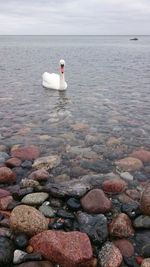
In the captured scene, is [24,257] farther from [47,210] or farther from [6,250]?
[47,210]

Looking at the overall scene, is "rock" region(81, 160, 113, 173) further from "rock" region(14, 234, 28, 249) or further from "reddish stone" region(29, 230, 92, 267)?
"rock" region(14, 234, 28, 249)

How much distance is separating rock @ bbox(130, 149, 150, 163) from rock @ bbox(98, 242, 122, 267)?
4.97m

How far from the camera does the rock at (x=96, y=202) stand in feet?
27.8

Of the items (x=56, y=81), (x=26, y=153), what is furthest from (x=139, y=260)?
(x=56, y=81)

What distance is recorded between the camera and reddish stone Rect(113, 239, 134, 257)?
720 cm

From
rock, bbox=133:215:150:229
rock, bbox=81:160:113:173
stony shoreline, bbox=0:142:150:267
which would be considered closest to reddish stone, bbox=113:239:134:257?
stony shoreline, bbox=0:142:150:267

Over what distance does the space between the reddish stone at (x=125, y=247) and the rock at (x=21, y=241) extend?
6.10 ft

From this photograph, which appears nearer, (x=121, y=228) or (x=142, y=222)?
(x=121, y=228)

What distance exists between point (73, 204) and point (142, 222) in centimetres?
169

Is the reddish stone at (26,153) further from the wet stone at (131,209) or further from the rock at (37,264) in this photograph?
the rock at (37,264)

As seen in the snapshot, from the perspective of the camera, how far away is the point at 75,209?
8570 millimetres

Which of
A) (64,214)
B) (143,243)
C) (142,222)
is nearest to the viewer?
(143,243)

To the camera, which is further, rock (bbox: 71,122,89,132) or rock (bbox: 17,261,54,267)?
rock (bbox: 71,122,89,132)

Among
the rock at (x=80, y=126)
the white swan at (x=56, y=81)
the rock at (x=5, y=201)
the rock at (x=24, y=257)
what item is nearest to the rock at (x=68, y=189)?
the rock at (x=5, y=201)
